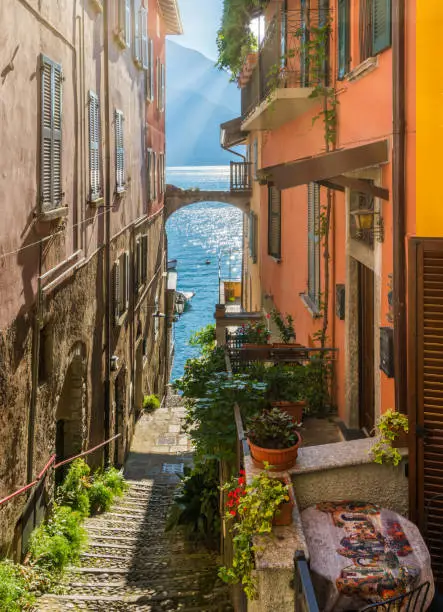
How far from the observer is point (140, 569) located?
8.00m

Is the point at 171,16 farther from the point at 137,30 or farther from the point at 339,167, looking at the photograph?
the point at 339,167

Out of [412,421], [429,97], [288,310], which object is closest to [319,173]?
[429,97]

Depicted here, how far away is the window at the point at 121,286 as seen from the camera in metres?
13.2

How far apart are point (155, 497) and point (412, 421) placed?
25.9 feet

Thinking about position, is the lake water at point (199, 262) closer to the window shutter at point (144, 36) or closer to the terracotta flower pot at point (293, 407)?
the window shutter at point (144, 36)

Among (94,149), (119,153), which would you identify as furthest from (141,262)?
(94,149)

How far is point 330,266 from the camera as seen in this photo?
31.2 feet

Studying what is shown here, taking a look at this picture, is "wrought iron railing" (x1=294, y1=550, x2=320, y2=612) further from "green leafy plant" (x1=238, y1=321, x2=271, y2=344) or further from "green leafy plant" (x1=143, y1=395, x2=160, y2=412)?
"green leafy plant" (x1=143, y1=395, x2=160, y2=412)

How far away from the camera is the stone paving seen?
6871 millimetres

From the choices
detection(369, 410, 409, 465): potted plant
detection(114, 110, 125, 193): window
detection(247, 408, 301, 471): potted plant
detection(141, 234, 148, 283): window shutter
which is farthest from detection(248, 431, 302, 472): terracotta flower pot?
detection(141, 234, 148, 283): window shutter

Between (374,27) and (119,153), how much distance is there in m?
7.92

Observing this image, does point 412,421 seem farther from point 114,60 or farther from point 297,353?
point 114,60

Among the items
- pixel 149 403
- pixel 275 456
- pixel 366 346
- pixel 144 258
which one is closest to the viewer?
pixel 275 456

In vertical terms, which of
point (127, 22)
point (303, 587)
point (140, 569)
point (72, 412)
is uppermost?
point (127, 22)
